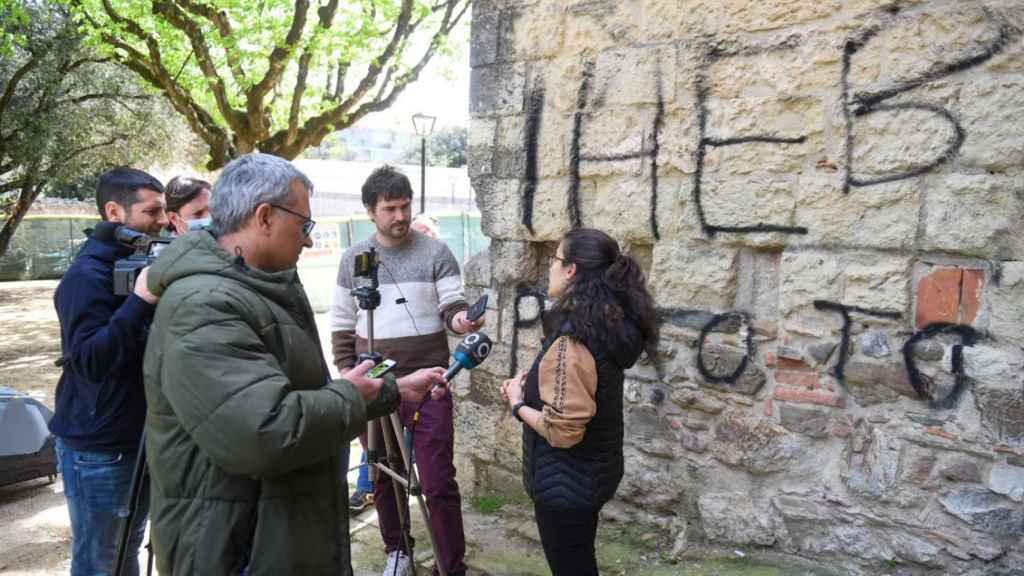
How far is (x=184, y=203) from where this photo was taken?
10.2 feet

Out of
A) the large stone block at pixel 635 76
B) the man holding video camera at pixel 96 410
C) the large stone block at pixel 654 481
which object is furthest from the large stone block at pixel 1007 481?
the man holding video camera at pixel 96 410

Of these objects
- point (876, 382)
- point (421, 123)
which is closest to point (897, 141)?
point (876, 382)

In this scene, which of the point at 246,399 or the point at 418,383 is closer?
the point at 246,399

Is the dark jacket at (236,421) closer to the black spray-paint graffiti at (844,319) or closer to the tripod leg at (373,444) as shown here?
the tripod leg at (373,444)

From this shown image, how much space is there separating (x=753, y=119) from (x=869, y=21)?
1.79 feet

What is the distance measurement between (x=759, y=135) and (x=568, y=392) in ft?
4.85

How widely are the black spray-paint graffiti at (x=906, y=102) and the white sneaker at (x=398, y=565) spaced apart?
7.94ft

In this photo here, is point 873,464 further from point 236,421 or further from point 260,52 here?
point 260,52

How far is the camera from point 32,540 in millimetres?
3961

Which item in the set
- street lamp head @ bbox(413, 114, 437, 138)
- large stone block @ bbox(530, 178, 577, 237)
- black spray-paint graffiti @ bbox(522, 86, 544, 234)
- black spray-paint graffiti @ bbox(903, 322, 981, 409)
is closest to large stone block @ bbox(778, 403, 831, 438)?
black spray-paint graffiti @ bbox(903, 322, 981, 409)

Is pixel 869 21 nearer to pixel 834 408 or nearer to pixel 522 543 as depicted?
pixel 834 408

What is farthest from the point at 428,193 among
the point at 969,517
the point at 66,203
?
the point at 969,517

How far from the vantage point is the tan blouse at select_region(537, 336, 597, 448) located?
2.34 meters

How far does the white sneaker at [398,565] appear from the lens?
318 centimetres
